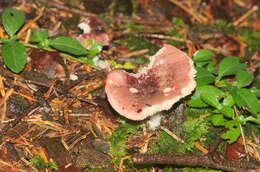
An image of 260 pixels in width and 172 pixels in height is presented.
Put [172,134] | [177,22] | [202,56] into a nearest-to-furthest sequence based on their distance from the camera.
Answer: [172,134] < [202,56] < [177,22]

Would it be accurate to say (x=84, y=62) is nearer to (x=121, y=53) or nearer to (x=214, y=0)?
(x=121, y=53)

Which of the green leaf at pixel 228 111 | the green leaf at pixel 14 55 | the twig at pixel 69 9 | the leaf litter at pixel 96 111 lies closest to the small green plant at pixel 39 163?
the leaf litter at pixel 96 111

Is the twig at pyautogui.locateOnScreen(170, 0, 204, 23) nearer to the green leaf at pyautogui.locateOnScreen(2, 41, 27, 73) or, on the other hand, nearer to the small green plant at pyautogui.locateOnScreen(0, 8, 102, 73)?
the small green plant at pyautogui.locateOnScreen(0, 8, 102, 73)

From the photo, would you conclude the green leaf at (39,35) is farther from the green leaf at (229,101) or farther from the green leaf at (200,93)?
the green leaf at (229,101)

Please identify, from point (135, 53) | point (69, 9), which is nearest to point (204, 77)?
point (135, 53)

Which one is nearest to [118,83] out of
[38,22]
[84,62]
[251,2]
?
[84,62]

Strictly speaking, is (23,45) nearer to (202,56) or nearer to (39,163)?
(39,163)
